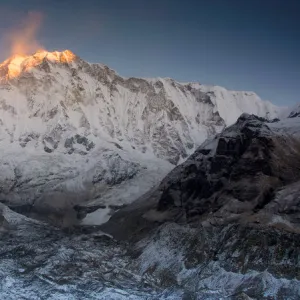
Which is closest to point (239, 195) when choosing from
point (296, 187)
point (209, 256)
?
point (296, 187)

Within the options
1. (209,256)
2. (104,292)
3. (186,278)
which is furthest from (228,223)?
(104,292)

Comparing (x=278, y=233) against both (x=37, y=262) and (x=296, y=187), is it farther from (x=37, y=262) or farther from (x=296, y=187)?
(x=37, y=262)

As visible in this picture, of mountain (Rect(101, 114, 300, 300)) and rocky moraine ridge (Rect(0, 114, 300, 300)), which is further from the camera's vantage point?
rocky moraine ridge (Rect(0, 114, 300, 300))

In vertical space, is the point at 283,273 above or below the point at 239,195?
below

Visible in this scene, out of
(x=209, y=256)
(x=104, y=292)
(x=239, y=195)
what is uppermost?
(x=239, y=195)

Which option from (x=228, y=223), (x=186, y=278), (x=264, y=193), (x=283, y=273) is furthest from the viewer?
(x=264, y=193)

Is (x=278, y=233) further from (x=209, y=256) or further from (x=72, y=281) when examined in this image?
(x=72, y=281)

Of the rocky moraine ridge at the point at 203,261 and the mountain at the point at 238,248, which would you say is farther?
the rocky moraine ridge at the point at 203,261

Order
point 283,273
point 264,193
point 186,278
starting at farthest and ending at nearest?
1. point 264,193
2. point 186,278
3. point 283,273

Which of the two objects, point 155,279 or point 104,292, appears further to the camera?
point 155,279

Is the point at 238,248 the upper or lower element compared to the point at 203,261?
upper

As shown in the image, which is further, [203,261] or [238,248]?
[203,261]
